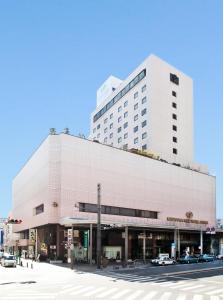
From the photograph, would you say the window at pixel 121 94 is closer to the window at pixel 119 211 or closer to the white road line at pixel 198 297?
the window at pixel 119 211

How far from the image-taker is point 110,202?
3103 inches

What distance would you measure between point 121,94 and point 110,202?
48570 mm

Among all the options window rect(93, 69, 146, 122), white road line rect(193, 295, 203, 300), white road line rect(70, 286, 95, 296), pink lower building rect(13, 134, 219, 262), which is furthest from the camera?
window rect(93, 69, 146, 122)

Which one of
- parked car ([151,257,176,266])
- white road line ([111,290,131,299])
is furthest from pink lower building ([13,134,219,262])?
white road line ([111,290,131,299])

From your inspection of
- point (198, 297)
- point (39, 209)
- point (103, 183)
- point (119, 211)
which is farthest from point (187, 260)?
point (198, 297)

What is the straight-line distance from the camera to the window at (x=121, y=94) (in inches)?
4331

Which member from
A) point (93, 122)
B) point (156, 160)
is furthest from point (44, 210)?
point (93, 122)

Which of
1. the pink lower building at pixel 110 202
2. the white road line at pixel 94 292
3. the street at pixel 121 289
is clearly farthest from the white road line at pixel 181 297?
the pink lower building at pixel 110 202

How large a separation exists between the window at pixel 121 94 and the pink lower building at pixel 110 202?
2908cm

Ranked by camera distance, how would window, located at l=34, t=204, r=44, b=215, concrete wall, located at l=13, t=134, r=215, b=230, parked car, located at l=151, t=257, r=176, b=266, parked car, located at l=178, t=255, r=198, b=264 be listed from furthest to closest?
window, located at l=34, t=204, r=44, b=215 → concrete wall, located at l=13, t=134, r=215, b=230 → parked car, located at l=178, t=255, r=198, b=264 → parked car, located at l=151, t=257, r=176, b=266

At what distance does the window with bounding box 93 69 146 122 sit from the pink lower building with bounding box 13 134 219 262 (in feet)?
95.4

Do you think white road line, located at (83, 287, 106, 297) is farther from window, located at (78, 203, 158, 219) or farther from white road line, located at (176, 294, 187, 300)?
window, located at (78, 203, 158, 219)

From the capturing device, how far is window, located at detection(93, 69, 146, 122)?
110m

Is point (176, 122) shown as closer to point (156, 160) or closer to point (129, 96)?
point (129, 96)
